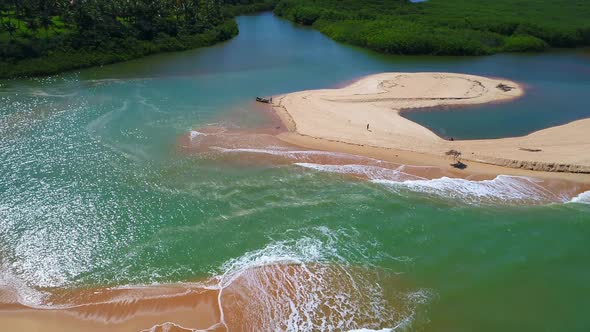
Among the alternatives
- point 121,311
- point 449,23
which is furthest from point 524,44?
point 121,311

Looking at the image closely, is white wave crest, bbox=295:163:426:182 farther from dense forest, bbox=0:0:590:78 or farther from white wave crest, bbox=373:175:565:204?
dense forest, bbox=0:0:590:78

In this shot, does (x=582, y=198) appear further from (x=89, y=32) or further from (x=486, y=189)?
(x=89, y=32)

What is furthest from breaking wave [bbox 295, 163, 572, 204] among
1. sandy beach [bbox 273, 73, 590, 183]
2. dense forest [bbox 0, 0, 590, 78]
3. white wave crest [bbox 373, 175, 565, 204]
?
dense forest [bbox 0, 0, 590, 78]

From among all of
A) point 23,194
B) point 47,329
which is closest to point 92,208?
point 23,194

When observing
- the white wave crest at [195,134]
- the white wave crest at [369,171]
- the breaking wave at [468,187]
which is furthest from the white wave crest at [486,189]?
the white wave crest at [195,134]

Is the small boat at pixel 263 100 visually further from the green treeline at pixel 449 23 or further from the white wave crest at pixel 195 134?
the green treeline at pixel 449 23

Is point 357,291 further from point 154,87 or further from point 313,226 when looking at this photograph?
point 154,87
